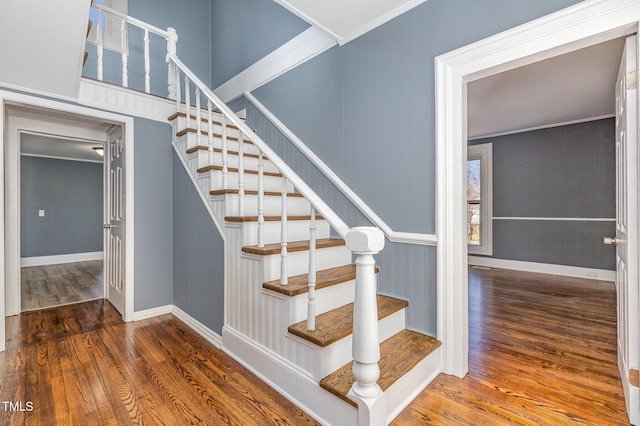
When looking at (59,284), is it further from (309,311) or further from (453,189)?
(453,189)

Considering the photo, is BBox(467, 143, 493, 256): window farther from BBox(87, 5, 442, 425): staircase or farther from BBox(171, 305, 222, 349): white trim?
BBox(171, 305, 222, 349): white trim

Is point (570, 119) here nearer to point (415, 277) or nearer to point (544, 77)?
point (544, 77)

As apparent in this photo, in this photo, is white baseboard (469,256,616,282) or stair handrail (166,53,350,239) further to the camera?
white baseboard (469,256,616,282)

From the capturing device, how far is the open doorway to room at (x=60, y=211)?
5.19 m

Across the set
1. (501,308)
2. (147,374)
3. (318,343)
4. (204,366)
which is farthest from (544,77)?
(147,374)

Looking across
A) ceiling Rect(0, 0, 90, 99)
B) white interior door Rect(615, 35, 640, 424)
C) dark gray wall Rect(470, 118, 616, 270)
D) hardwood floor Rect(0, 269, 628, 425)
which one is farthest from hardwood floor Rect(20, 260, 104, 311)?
dark gray wall Rect(470, 118, 616, 270)

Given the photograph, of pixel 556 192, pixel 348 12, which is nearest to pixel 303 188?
pixel 348 12

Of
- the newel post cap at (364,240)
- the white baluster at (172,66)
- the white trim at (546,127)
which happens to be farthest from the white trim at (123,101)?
the white trim at (546,127)

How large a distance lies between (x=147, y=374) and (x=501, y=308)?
3165 millimetres

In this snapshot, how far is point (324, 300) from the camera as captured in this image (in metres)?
1.89

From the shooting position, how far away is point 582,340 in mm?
2361

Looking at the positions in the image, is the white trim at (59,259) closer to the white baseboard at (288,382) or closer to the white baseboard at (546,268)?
the white baseboard at (288,382)

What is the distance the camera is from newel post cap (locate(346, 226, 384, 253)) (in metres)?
1.19

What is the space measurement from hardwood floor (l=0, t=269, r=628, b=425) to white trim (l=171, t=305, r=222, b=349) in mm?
52
